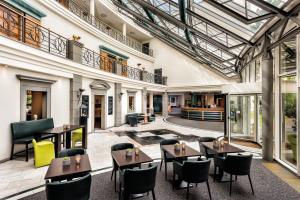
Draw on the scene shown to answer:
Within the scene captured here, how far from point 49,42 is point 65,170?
206 inches

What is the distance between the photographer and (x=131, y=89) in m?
12.6

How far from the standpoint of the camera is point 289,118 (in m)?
4.71

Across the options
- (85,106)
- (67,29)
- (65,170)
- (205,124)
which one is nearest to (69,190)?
(65,170)

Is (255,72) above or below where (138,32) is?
below

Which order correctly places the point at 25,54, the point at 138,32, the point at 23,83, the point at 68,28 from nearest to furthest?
1. the point at 25,54
2. the point at 23,83
3. the point at 68,28
4. the point at 138,32

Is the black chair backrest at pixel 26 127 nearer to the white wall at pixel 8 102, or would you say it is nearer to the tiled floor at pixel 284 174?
the white wall at pixel 8 102

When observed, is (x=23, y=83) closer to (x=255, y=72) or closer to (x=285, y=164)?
(x=285, y=164)

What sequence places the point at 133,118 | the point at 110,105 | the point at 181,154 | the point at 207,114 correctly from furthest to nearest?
1. the point at 207,114
2. the point at 133,118
3. the point at 110,105
4. the point at 181,154

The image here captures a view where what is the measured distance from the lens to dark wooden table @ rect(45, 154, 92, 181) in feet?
8.08

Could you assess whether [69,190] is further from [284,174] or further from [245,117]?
[245,117]

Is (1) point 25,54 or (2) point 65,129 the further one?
(2) point 65,129

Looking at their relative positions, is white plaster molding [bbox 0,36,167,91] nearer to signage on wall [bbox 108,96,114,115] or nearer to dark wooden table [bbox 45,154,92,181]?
signage on wall [bbox 108,96,114,115]

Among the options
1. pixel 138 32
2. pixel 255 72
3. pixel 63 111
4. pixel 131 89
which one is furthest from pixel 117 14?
pixel 255 72

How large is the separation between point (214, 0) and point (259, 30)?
1.69m
